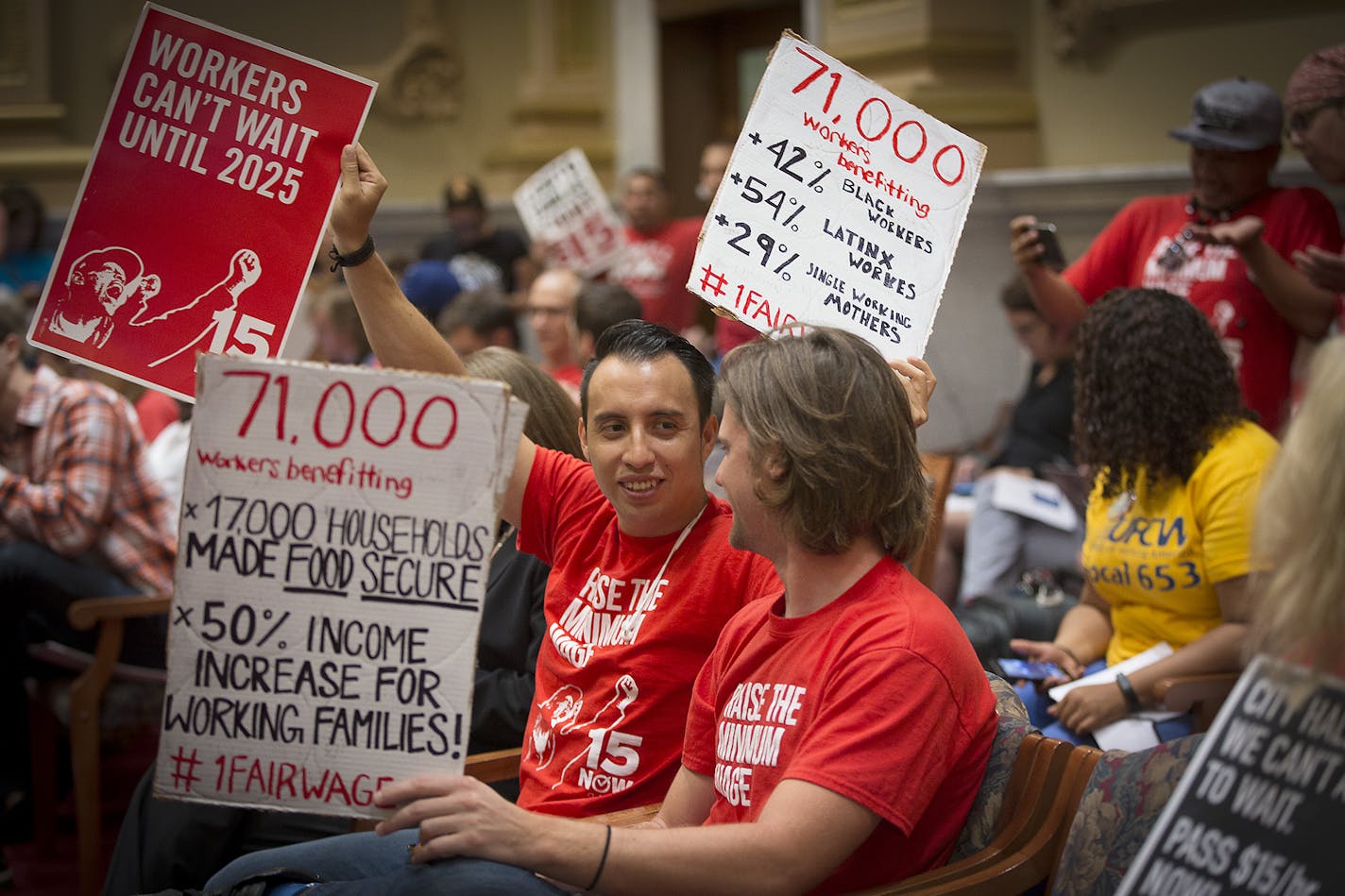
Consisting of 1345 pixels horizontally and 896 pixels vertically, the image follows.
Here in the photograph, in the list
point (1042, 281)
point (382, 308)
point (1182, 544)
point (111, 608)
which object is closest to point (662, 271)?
point (1042, 281)

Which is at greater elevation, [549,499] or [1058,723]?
[549,499]

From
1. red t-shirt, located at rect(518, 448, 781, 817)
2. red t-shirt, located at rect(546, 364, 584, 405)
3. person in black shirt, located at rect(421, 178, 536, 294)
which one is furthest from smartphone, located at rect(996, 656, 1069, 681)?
person in black shirt, located at rect(421, 178, 536, 294)

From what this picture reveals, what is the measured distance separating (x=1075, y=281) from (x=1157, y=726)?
1.71 m

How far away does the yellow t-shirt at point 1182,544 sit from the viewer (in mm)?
2898

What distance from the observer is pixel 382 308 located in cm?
259

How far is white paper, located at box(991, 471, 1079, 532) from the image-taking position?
457 cm

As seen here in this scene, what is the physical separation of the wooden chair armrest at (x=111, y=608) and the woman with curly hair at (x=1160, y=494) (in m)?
2.36

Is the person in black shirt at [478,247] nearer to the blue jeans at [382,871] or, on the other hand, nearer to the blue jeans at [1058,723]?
the blue jeans at [1058,723]

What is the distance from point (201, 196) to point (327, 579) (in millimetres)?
942

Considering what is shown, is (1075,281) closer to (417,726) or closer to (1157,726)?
(1157,726)

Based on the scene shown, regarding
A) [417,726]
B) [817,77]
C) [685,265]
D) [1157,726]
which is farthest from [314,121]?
[685,265]

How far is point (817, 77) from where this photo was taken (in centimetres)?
263

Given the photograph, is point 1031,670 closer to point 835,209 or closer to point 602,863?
point 835,209

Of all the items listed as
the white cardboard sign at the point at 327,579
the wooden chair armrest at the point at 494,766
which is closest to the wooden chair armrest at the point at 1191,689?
the wooden chair armrest at the point at 494,766
